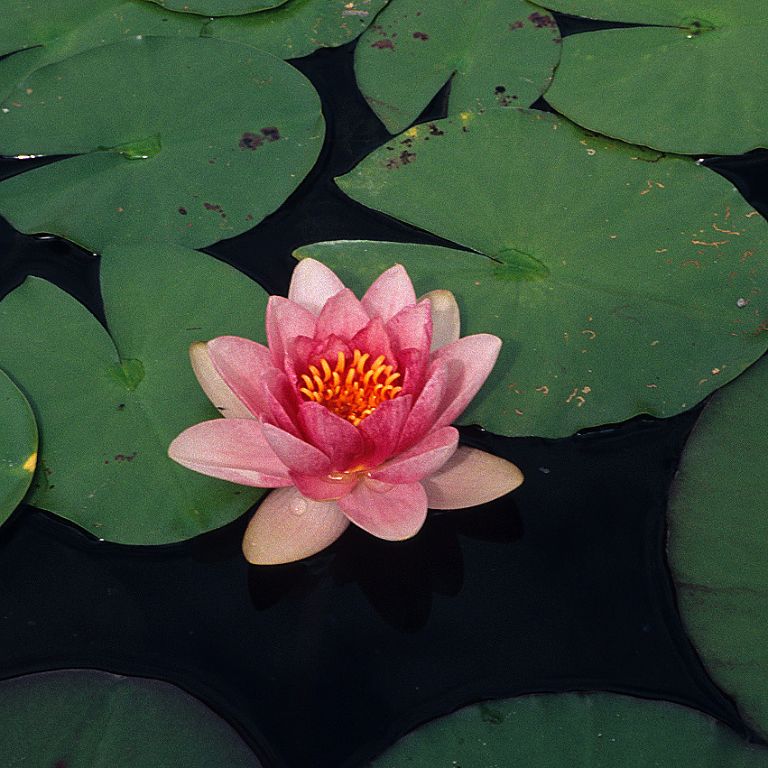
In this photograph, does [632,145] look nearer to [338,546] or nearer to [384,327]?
[384,327]

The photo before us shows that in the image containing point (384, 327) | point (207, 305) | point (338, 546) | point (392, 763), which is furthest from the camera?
point (207, 305)

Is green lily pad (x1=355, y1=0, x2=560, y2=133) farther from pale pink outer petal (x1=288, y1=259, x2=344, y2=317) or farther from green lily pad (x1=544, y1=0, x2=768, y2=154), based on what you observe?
pale pink outer petal (x1=288, y1=259, x2=344, y2=317)

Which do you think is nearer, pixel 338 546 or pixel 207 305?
pixel 338 546

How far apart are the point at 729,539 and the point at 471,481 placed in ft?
2.13

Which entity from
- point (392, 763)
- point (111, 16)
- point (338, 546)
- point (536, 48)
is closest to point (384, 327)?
point (338, 546)

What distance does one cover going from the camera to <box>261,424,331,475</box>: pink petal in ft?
5.69

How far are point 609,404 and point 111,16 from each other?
2.50 meters

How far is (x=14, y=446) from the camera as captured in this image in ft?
6.92

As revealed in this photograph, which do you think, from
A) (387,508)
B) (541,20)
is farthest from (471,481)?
(541,20)

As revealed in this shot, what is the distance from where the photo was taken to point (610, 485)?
2.22 metres

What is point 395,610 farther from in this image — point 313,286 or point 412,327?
point 313,286

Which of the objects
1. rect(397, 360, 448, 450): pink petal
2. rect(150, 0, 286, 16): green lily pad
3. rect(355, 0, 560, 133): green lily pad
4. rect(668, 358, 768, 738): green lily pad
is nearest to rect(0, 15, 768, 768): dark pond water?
rect(668, 358, 768, 738): green lily pad

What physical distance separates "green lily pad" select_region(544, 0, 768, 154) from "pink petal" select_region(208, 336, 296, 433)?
1.53m

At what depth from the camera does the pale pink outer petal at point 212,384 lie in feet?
6.95
